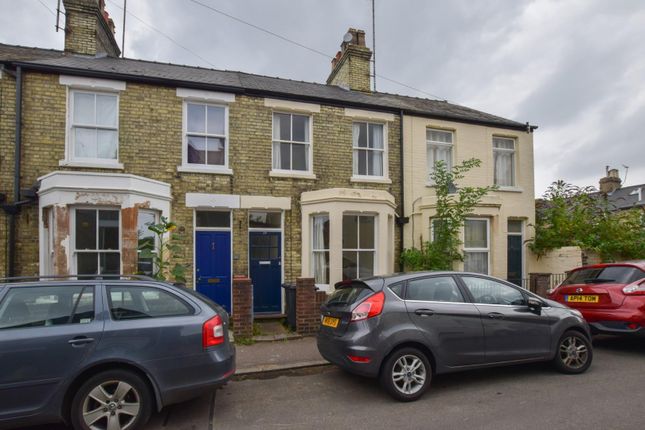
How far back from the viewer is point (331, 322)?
507 cm

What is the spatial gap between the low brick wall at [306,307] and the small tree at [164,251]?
2.23 meters

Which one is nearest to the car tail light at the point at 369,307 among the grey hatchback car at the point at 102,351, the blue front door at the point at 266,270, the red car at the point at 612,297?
the grey hatchback car at the point at 102,351

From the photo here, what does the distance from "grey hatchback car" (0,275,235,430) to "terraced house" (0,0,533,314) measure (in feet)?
12.7

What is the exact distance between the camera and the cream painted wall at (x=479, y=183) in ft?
34.5

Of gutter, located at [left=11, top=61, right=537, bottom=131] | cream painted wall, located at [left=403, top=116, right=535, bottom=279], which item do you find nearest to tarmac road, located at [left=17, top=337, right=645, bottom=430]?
cream painted wall, located at [left=403, top=116, right=535, bottom=279]

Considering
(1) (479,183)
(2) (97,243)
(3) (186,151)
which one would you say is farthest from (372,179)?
(2) (97,243)

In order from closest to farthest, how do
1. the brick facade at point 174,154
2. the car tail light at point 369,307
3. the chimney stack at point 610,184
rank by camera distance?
the car tail light at point 369,307
the brick facade at point 174,154
the chimney stack at point 610,184

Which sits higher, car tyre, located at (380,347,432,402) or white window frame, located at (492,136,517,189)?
white window frame, located at (492,136,517,189)

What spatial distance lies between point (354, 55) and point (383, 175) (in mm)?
4318

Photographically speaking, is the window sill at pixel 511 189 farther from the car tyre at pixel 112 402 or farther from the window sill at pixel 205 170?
the car tyre at pixel 112 402

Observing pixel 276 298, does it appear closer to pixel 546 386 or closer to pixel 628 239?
pixel 546 386

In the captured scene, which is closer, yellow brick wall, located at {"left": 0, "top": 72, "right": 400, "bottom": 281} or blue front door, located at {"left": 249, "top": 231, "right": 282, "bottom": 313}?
yellow brick wall, located at {"left": 0, "top": 72, "right": 400, "bottom": 281}

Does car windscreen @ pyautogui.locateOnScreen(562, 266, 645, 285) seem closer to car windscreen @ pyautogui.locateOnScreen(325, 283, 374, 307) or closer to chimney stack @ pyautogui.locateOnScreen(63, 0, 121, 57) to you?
car windscreen @ pyautogui.locateOnScreen(325, 283, 374, 307)

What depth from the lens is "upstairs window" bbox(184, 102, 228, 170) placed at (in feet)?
29.6
